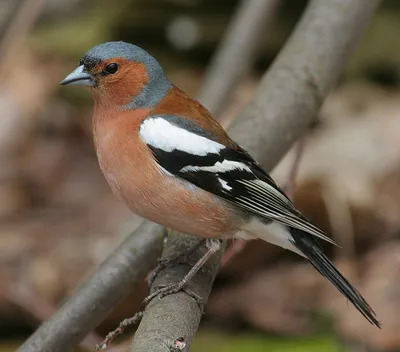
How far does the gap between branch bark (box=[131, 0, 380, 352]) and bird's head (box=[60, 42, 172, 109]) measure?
49 cm

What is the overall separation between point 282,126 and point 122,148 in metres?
0.85

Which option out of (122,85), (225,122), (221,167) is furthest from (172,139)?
(225,122)

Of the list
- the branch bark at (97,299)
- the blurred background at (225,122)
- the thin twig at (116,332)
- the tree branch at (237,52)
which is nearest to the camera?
the thin twig at (116,332)

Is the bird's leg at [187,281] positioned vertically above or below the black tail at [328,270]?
below

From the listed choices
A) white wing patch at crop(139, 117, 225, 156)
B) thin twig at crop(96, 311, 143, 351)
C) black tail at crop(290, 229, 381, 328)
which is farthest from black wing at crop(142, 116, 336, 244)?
thin twig at crop(96, 311, 143, 351)

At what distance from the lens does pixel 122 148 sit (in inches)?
126

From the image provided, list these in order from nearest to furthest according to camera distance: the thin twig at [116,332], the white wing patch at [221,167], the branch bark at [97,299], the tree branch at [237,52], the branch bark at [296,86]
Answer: the thin twig at [116,332] → the branch bark at [97,299] → the white wing patch at [221,167] → the branch bark at [296,86] → the tree branch at [237,52]

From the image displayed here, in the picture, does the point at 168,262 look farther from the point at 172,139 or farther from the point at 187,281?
the point at 172,139

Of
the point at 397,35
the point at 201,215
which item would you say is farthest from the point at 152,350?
the point at 397,35

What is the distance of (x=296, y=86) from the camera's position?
12.6ft

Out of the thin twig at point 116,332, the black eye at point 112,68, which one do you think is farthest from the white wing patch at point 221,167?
the thin twig at point 116,332

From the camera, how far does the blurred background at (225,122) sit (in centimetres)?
474

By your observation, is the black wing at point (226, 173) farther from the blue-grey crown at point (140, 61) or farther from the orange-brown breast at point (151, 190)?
the blue-grey crown at point (140, 61)

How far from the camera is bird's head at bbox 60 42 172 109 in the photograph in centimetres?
331
